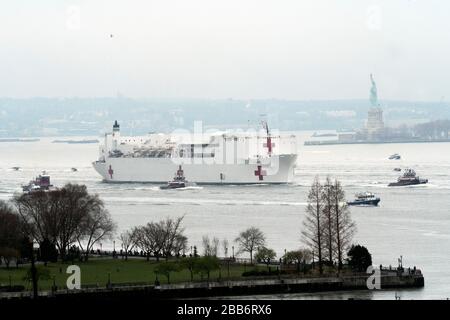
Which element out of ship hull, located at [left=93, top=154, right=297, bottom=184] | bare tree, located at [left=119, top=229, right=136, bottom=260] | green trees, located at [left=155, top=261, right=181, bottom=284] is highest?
ship hull, located at [left=93, top=154, right=297, bottom=184]

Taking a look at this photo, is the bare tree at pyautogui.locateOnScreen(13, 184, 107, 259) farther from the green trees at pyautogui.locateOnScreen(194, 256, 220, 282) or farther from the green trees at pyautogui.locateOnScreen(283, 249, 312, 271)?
the green trees at pyautogui.locateOnScreen(283, 249, 312, 271)

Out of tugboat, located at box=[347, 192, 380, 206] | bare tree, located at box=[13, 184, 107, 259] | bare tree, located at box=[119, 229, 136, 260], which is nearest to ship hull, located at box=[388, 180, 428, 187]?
tugboat, located at box=[347, 192, 380, 206]

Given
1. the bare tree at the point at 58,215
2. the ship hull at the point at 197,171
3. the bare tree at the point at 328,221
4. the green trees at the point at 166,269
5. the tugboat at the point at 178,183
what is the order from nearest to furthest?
1. the green trees at the point at 166,269
2. the bare tree at the point at 328,221
3. the bare tree at the point at 58,215
4. the tugboat at the point at 178,183
5. the ship hull at the point at 197,171

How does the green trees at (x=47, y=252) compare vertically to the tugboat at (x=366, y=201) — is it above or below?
below

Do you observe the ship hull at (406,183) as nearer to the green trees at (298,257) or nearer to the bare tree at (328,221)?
the bare tree at (328,221)

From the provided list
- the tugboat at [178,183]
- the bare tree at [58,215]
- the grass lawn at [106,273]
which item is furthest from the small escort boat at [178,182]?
the grass lawn at [106,273]

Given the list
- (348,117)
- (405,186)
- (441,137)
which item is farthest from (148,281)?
(348,117)

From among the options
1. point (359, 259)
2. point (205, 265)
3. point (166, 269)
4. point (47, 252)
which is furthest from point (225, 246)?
point (166, 269)
